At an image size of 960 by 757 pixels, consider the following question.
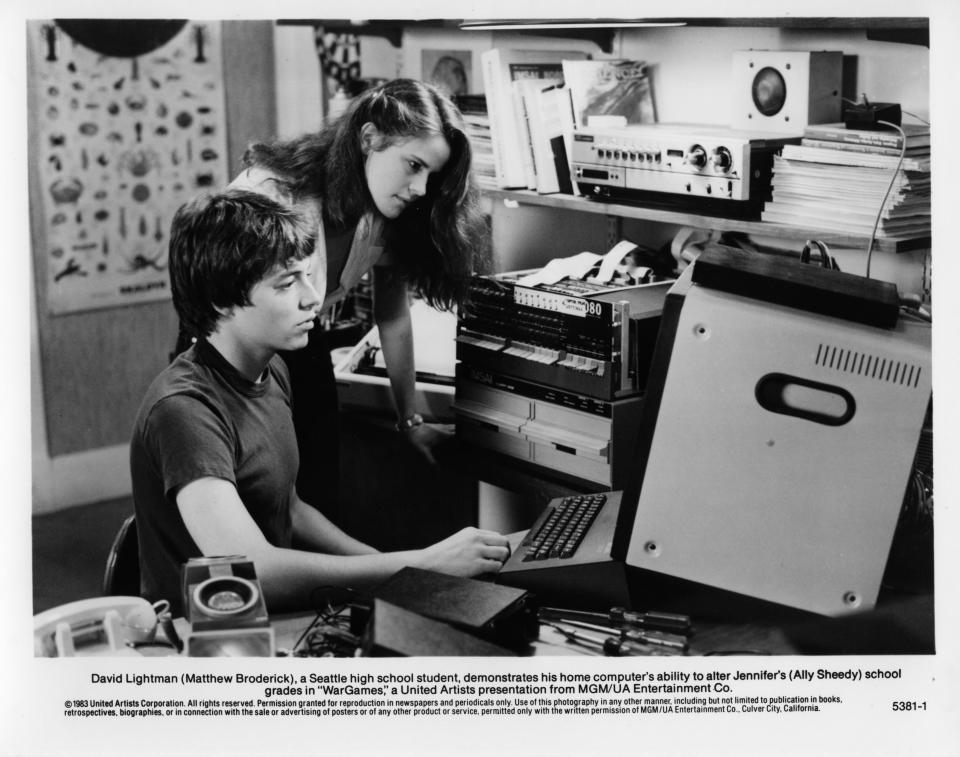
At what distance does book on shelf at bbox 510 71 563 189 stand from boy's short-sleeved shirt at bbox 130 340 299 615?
797 mm

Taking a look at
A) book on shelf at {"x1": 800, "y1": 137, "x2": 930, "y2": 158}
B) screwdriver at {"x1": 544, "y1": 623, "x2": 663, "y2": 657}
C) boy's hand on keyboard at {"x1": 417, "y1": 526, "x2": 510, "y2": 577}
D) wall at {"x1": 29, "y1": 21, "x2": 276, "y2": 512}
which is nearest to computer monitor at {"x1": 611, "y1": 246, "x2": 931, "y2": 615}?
screwdriver at {"x1": 544, "y1": 623, "x2": 663, "y2": 657}

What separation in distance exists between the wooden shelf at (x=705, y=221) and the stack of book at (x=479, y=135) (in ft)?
0.11

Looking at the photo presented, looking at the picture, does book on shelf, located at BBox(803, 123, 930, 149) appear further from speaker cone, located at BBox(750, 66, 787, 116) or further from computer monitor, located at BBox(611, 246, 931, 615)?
computer monitor, located at BBox(611, 246, 931, 615)

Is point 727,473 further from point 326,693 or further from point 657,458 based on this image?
point 326,693

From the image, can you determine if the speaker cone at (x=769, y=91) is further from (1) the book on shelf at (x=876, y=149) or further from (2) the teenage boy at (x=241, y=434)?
(2) the teenage boy at (x=241, y=434)

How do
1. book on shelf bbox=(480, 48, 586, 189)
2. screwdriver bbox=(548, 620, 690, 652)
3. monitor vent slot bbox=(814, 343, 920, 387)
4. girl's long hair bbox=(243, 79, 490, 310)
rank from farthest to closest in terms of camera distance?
book on shelf bbox=(480, 48, 586, 189) < girl's long hair bbox=(243, 79, 490, 310) < screwdriver bbox=(548, 620, 690, 652) < monitor vent slot bbox=(814, 343, 920, 387)

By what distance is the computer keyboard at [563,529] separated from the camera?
173 cm

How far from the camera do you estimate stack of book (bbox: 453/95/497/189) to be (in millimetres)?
2285

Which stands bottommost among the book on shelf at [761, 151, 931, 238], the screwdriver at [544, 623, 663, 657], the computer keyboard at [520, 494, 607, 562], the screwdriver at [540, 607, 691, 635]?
the screwdriver at [544, 623, 663, 657]

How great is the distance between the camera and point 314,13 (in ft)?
6.44

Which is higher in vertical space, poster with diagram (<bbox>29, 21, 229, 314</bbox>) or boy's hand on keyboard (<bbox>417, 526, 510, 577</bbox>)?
poster with diagram (<bbox>29, 21, 229, 314</bbox>)

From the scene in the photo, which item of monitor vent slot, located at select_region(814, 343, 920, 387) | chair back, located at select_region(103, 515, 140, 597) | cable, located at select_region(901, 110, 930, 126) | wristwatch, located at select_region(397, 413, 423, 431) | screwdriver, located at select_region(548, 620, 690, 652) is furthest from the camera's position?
wristwatch, located at select_region(397, 413, 423, 431)

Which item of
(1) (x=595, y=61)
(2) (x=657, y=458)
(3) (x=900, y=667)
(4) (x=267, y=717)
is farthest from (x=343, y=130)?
(3) (x=900, y=667)

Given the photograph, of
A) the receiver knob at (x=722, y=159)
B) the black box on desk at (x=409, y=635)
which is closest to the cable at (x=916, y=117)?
the receiver knob at (x=722, y=159)
